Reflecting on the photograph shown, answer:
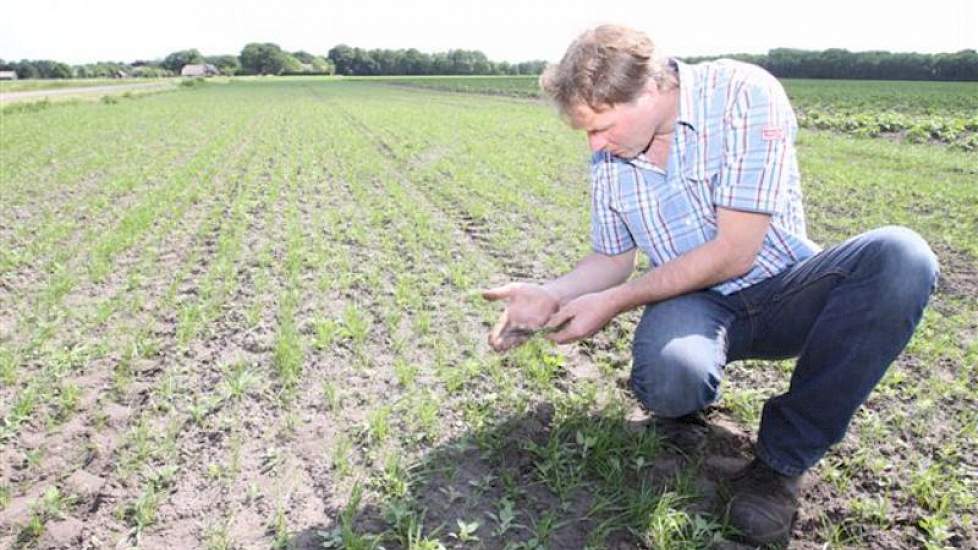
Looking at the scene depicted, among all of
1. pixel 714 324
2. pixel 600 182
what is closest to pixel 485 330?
pixel 600 182

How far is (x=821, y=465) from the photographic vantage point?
267 centimetres

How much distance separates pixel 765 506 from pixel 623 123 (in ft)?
4.33

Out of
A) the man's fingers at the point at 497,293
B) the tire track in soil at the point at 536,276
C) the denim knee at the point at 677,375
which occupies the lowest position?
the tire track in soil at the point at 536,276

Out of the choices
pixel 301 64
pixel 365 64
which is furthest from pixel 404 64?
pixel 301 64

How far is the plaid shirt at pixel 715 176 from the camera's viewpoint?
2295mm

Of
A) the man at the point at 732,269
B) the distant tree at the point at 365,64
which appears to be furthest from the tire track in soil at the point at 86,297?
the distant tree at the point at 365,64

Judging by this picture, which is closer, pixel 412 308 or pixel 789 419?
pixel 789 419

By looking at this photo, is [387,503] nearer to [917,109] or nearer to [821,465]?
[821,465]

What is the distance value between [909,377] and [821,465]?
1.13 metres

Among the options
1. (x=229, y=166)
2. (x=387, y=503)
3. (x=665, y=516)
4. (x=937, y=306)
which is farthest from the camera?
(x=229, y=166)

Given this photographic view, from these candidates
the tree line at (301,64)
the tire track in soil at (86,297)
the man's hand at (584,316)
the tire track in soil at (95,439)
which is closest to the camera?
the man's hand at (584,316)

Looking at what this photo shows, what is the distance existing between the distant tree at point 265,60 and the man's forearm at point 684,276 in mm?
115818

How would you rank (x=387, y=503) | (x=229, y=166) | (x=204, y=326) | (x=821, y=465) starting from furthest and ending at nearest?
1. (x=229, y=166)
2. (x=204, y=326)
3. (x=821, y=465)
4. (x=387, y=503)

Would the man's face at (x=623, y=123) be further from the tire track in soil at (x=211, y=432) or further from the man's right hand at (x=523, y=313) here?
the tire track in soil at (x=211, y=432)
